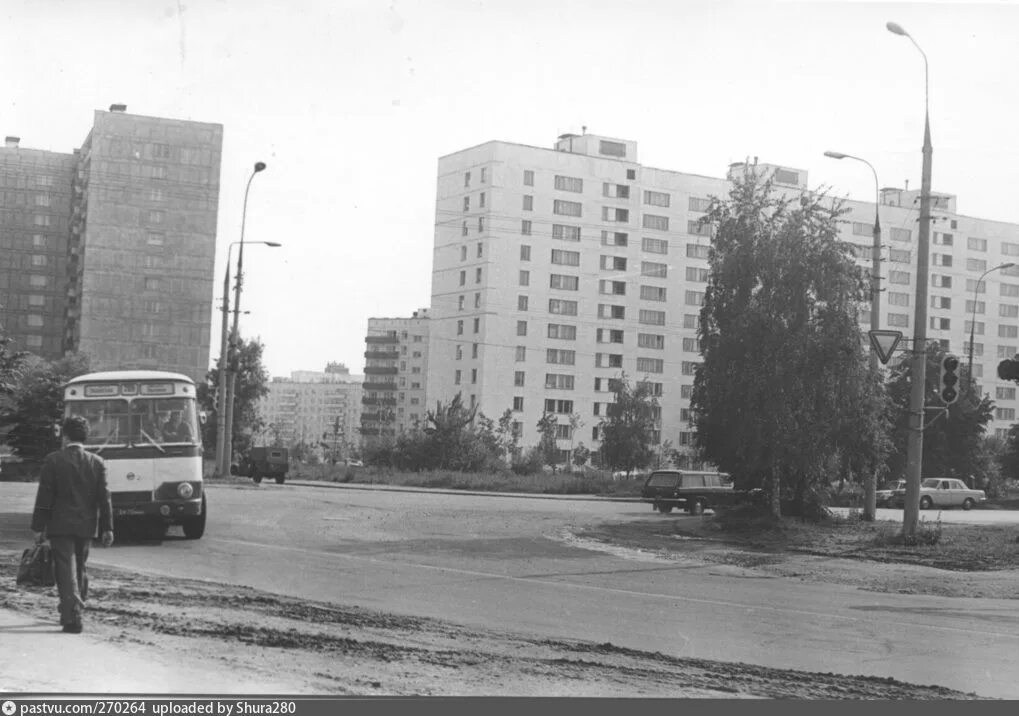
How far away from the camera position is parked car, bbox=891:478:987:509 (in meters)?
55.0

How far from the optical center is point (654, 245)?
10662cm

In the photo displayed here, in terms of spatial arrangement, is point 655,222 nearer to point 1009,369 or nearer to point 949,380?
point 949,380

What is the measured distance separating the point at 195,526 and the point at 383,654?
10.6 metres

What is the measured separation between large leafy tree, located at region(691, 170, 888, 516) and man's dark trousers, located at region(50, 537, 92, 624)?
20719 millimetres

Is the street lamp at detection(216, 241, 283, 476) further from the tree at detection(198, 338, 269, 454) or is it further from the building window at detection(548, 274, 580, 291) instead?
the building window at detection(548, 274, 580, 291)

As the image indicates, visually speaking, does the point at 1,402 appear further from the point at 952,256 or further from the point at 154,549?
the point at 952,256

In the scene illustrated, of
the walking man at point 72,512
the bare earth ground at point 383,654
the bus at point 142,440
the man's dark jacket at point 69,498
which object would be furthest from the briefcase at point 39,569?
the bus at point 142,440

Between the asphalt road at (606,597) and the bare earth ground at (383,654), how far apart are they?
0.73 metres

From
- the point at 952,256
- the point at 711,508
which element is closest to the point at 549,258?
the point at 952,256

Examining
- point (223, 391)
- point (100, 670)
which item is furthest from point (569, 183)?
point (100, 670)

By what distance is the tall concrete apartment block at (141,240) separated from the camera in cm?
6725

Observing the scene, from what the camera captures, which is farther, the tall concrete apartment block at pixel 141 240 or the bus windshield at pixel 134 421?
the tall concrete apartment block at pixel 141 240

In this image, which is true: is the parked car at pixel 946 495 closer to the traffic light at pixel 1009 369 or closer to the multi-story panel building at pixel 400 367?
the traffic light at pixel 1009 369

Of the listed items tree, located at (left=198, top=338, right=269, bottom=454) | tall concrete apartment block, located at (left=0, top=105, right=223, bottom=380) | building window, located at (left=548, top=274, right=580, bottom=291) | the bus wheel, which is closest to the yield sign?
the bus wheel
